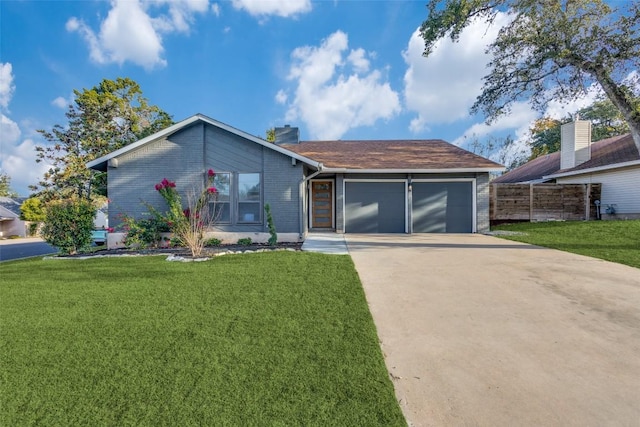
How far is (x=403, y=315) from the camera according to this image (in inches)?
148

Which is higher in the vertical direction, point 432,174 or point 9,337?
point 432,174

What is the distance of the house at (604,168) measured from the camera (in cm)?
1352

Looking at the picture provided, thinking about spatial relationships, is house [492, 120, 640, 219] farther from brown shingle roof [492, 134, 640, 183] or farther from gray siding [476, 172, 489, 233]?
gray siding [476, 172, 489, 233]

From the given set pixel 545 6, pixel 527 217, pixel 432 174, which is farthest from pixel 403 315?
pixel 527 217

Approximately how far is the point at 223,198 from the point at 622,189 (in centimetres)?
1877

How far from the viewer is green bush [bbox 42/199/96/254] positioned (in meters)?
8.65

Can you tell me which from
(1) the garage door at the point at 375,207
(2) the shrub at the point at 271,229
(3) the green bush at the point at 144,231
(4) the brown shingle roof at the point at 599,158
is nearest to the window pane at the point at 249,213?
(2) the shrub at the point at 271,229

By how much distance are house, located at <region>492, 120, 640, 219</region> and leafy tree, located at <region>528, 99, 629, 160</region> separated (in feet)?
32.5

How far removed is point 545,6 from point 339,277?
1151 centimetres

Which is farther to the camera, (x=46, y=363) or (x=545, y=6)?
(x=545, y=6)

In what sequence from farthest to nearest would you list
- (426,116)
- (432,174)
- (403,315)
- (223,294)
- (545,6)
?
(426,116)
(432,174)
(545,6)
(223,294)
(403,315)

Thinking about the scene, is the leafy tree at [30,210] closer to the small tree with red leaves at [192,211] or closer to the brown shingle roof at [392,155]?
the small tree with red leaves at [192,211]

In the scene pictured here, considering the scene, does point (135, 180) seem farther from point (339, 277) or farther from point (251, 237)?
point (339, 277)

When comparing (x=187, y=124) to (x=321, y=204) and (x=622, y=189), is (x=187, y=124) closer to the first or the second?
(x=321, y=204)
